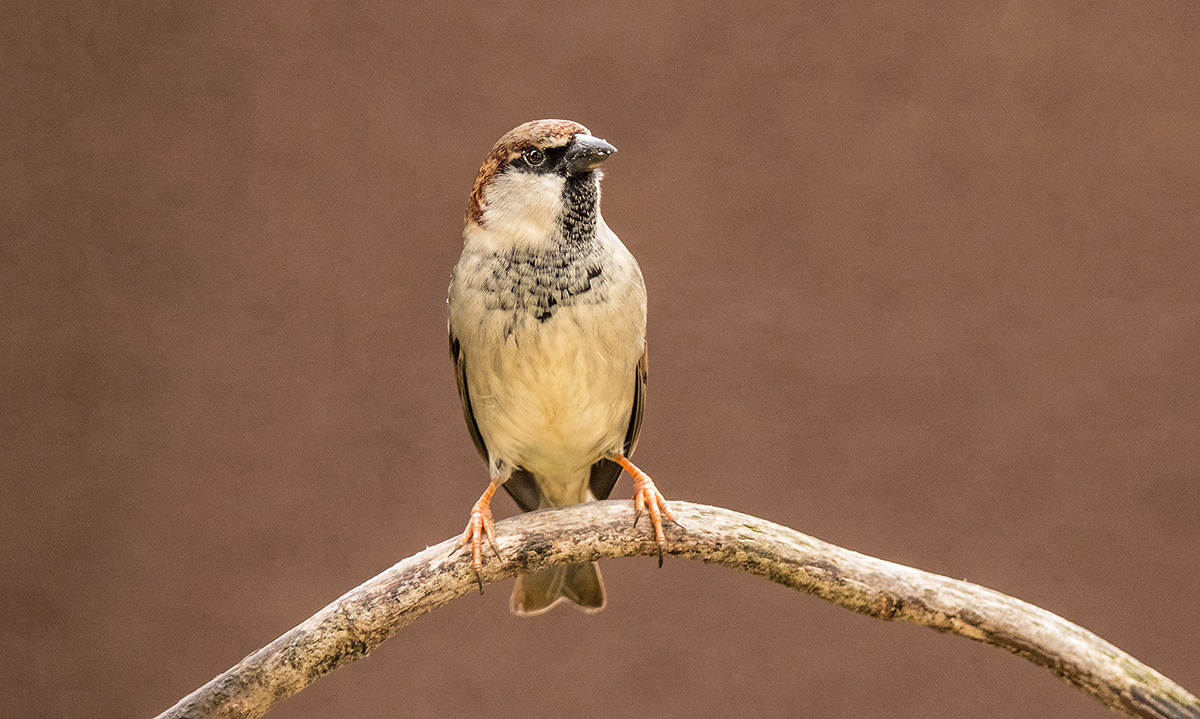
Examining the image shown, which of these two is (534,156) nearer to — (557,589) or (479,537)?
(479,537)

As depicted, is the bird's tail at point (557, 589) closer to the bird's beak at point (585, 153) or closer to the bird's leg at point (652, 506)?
the bird's leg at point (652, 506)

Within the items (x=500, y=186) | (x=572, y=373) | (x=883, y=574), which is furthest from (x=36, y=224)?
(x=883, y=574)

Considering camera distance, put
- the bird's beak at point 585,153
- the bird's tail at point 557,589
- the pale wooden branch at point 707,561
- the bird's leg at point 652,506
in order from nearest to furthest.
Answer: the pale wooden branch at point 707,561 → the bird's beak at point 585,153 → the bird's leg at point 652,506 → the bird's tail at point 557,589

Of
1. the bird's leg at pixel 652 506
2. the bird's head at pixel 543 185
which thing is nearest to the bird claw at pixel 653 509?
the bird's leg at pixel 652 506

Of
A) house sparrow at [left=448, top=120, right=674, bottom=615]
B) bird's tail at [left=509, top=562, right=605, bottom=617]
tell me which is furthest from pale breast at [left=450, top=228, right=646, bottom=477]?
bird's tail at [left=509, top=562, right=605, bottom=617]

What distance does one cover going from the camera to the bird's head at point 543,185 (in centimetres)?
271

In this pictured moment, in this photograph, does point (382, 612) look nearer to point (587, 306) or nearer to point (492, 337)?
point (492, 337)

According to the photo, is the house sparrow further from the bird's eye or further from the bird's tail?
the bird's tail

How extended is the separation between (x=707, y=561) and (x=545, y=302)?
807 millimetres

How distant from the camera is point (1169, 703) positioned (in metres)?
2.42

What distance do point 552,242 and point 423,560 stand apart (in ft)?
2.92

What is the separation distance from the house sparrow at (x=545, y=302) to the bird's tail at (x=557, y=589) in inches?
13.4

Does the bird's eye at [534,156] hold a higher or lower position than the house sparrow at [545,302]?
higher

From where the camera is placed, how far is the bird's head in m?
2.71
